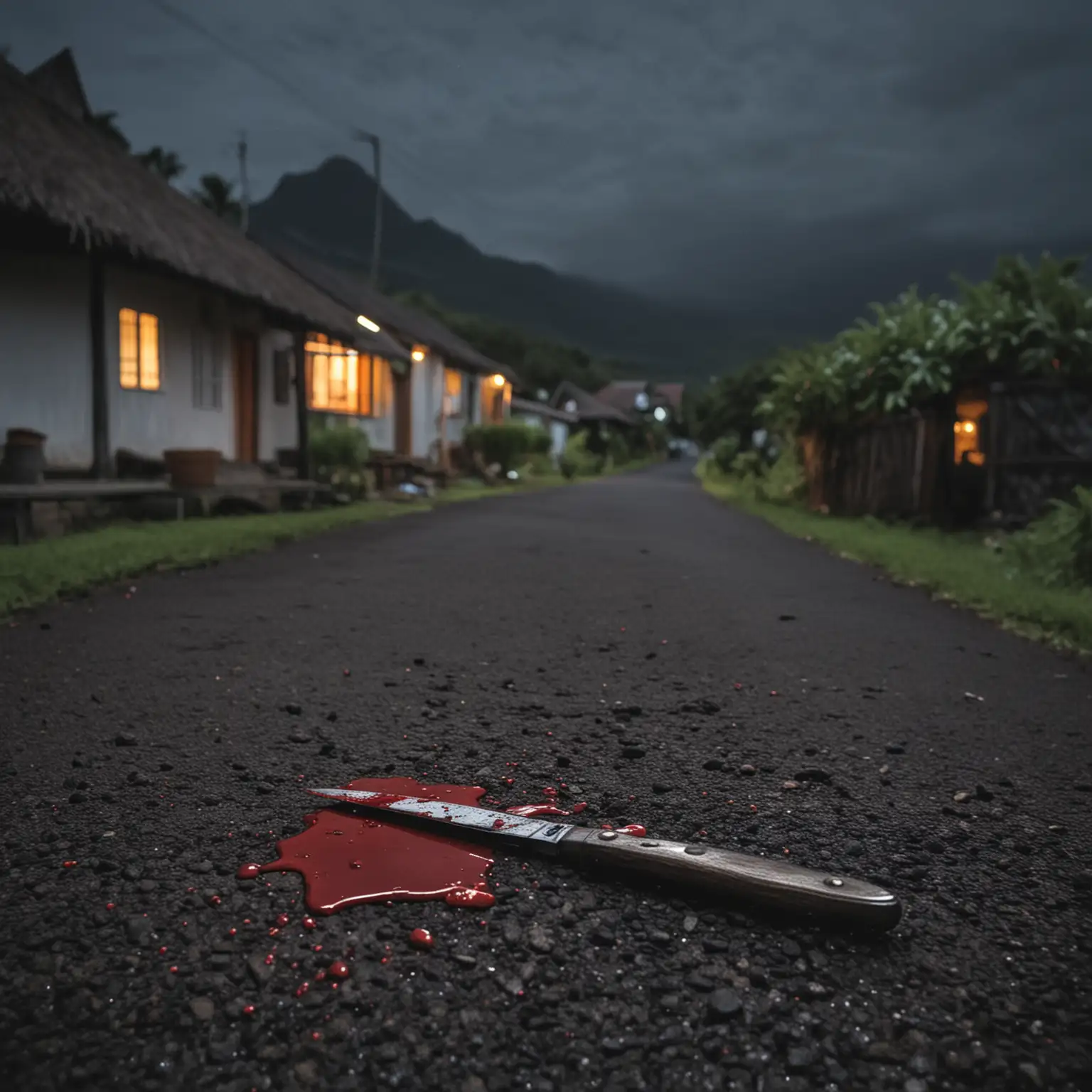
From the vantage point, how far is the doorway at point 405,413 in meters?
24.5

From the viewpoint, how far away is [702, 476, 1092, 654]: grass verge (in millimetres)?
5383

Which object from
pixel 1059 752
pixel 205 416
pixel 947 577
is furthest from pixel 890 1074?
pixel 205 416

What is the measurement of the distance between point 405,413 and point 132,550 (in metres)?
17.6

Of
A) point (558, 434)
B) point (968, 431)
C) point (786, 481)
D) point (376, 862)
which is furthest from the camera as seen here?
point (558, 434)

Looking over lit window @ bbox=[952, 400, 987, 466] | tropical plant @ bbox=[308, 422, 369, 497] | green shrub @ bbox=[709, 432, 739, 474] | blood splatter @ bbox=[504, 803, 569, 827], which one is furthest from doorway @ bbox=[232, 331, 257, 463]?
green shrub @ bbox=[709, 432, 739, 474]

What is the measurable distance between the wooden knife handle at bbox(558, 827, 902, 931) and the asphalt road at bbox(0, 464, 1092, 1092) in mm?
55

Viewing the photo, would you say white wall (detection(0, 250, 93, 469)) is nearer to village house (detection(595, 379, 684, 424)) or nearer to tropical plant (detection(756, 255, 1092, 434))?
tropical plant (detection(756, 255, 1092, 434))

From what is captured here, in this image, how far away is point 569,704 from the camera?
351 cm

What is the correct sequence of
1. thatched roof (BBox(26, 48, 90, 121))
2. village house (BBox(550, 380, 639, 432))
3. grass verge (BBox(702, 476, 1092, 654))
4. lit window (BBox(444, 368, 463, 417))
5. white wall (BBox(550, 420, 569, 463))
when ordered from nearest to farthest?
grass verge (BBox(702, 476, 1092, 654)) → thatched roof (BBox(26, 48, 90, 121)) → lit window (BBox(444, 368, 463, 417)) → white wall (BBox(550, 420, 569, 463)) → village house (BBox(550, 380, 639, 432))

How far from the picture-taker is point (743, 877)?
6.01ft

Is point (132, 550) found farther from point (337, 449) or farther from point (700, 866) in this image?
point (337, 449)

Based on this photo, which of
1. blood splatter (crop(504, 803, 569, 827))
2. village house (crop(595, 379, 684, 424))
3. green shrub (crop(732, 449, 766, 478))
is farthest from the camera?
village house (crop(595, 379, 684, 424))

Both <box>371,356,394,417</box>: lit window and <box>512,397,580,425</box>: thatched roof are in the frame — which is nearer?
<box>371,356,394,417</box>: lit window

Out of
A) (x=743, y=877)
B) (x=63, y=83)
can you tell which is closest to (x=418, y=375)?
(x=63, y=83)
